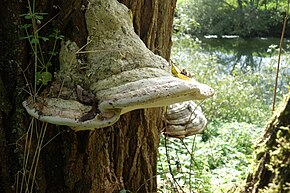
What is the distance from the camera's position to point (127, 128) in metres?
1.83

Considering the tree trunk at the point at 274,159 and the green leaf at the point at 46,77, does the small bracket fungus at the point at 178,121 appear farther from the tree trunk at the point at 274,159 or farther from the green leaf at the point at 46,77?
the green leaf at the point at 46,77

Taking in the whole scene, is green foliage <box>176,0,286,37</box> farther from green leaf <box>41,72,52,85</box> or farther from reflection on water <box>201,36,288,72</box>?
green leaf <box>41,72,52,85</box>

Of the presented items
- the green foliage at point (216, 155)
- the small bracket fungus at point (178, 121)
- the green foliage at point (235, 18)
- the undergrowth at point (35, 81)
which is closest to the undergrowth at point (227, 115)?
the green foliage at point (216, 155)

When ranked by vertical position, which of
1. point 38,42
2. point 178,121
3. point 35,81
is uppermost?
point 38,42

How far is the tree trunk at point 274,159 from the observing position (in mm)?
1400

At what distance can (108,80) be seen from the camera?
136 centimetres

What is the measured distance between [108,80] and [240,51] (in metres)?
15.7

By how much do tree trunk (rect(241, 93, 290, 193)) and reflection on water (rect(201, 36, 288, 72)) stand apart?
34.4 feet

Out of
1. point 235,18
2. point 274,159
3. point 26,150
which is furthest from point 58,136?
point 235,18

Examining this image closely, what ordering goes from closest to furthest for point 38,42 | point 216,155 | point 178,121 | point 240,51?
point 38,42, point 178,121, point 216,155, point 240,51

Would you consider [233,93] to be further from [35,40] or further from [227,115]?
[35,40]

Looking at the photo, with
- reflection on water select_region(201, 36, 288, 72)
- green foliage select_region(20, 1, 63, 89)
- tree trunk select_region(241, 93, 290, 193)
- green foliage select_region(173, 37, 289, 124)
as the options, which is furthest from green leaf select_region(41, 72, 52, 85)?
reflection on water select_region(201, 36, 288, 72)

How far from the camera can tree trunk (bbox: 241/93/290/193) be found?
1400mm

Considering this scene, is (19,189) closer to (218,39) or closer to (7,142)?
(7,142)
